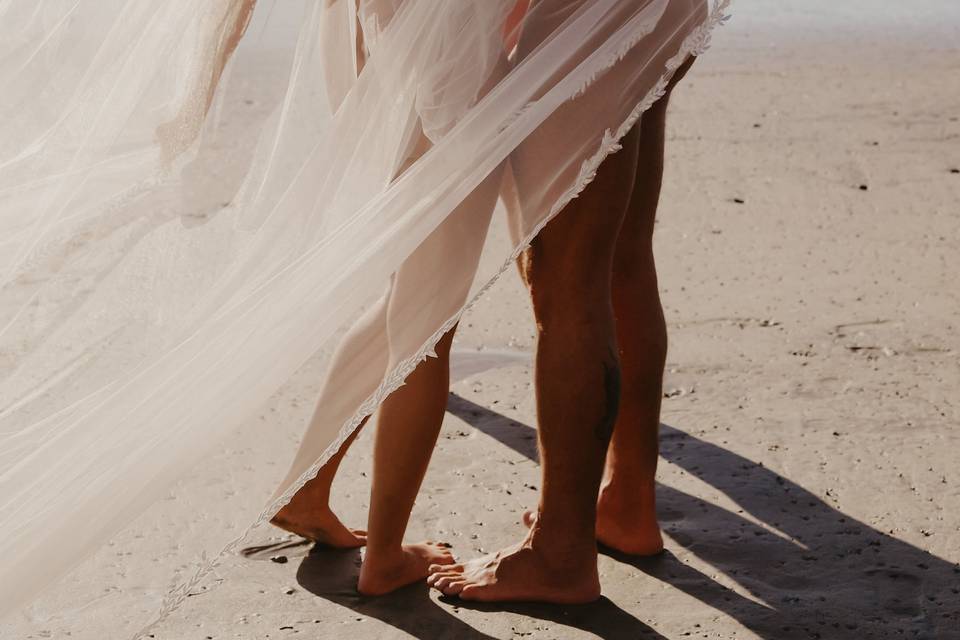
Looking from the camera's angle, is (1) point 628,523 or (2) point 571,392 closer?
(2) point 571,392

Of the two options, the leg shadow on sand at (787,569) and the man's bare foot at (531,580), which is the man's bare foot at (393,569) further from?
the leg shadow on sand at (787,569)

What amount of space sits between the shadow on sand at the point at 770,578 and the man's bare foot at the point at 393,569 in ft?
0.06

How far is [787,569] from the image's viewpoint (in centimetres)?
260

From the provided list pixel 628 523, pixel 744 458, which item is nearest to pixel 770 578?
pixel 628 523

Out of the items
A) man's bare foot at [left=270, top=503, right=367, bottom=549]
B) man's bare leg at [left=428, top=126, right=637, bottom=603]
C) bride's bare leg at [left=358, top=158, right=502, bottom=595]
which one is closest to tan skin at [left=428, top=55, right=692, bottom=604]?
man's bare leg at [left=428, top=126, right=637, bottom=603]

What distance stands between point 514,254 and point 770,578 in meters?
0.86

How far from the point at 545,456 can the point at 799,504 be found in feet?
2.40

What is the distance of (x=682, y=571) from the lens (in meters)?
2.60

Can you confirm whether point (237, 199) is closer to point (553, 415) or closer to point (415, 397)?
point (415, 397)

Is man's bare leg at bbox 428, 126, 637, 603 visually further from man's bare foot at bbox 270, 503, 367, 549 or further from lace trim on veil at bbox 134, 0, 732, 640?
man's bare foot at bbox 270, 503, 367, 549

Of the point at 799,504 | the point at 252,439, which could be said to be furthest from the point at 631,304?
the point at 252,439

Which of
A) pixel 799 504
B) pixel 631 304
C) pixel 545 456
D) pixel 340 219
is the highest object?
pixel 340 219

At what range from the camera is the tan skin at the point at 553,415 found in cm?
231

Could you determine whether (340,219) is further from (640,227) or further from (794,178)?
(794,178)
